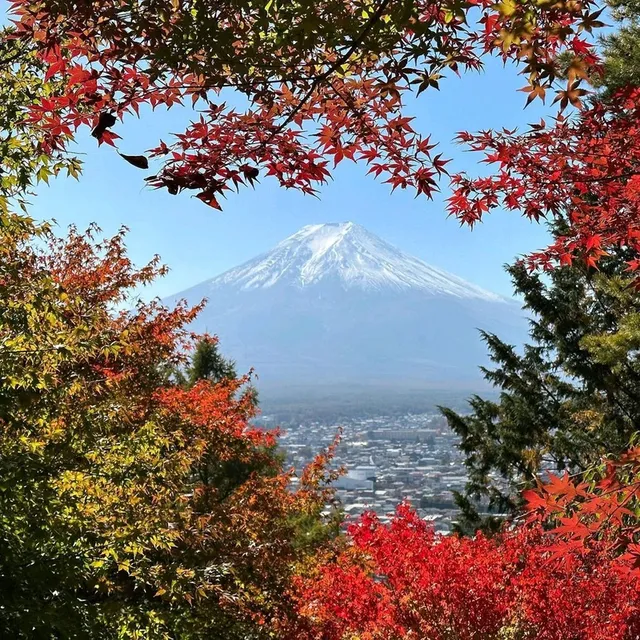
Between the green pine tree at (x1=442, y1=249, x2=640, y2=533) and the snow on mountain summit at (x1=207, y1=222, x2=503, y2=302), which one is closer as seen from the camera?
the green pine tree at (x1=442, y1=249, x2=640, y2=533)

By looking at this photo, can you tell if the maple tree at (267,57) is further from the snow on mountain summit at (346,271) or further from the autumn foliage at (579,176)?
the snow on mountain summit at (346,271)

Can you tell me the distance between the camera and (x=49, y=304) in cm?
308

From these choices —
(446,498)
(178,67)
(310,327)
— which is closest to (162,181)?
(178,67)

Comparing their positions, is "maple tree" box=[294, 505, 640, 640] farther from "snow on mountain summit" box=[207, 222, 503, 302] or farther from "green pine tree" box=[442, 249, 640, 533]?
"snow on mountain summit" box=[207, 222, 503, 302]

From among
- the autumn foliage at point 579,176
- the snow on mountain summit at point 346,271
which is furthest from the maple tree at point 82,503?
the snow on mountain summit at point 346,271

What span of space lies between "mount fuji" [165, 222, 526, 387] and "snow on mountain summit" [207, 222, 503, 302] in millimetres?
324

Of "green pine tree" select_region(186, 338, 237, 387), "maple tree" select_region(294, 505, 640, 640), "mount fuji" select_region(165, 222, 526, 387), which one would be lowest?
"maple tree" select_region(294, 505, 640, 640)

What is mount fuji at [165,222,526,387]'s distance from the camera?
139 metres

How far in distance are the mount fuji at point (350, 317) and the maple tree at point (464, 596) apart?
121350 millimetres

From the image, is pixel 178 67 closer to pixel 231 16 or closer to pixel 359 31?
pixel 231 16

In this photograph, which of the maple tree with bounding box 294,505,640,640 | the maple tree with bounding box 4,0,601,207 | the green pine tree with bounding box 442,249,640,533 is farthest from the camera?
the green pine tree with bounding box 442,249,640,533

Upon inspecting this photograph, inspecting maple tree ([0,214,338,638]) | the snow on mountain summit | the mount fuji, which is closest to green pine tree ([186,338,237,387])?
maple tree ([0,214,338,638])

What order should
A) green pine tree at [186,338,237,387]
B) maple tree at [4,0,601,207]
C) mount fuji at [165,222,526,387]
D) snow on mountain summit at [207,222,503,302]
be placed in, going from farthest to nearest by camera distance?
snow on mountain summit at [207,222,503,302]
mount fuji at [165,222,526,387]
green pine tree at [186,338,237,387]
maple tree at [4,0,601,207]

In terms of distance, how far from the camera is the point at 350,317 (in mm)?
157250
